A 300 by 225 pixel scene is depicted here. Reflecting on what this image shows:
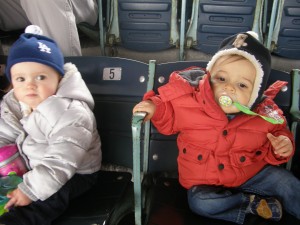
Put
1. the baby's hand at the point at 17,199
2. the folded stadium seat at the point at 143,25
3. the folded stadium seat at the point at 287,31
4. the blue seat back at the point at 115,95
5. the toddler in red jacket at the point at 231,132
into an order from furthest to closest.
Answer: the folded stadium seat at the point at 143,25, the folded stadium seat at the point at 287,31, the blue seat back at the point at 115,95, the toddler in red jacket at the point at 231,132, the baby's hand at the point at 17,199

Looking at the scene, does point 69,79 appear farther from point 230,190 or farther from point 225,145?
point 230,190

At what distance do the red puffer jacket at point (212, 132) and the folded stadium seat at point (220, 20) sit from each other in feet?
4.23

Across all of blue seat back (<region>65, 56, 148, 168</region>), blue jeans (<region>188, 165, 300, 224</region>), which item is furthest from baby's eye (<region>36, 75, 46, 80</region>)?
blue jeans (<region>188, 165, 300, 224</region>)

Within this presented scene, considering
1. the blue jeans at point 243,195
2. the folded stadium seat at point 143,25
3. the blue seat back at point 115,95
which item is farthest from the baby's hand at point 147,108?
the folded stadium seat at point 143,25

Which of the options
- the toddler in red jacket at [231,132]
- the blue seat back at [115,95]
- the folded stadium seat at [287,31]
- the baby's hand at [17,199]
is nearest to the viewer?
the baby's hand at [17,199]

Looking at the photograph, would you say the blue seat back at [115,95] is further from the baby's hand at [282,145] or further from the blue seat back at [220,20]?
the blue seat back at [220,20]

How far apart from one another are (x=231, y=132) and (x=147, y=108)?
335mm

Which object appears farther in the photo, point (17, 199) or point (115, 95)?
point (115, 95)

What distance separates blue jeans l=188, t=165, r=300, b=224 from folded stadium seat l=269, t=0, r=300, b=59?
5.03ft

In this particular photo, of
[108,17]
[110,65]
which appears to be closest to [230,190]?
[110,65]

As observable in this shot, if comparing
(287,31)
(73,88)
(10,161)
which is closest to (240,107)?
(73,88)

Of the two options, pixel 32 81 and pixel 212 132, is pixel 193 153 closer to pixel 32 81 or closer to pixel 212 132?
pixel 212 132

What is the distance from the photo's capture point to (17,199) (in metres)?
1.03

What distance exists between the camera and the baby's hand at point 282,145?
114 cm
